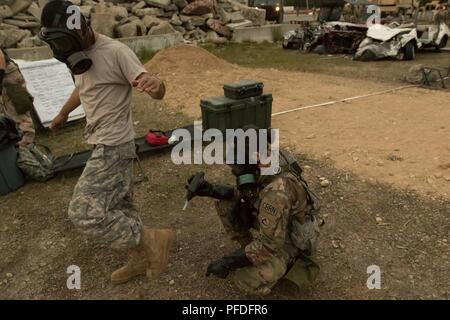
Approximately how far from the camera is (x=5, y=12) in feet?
43.9

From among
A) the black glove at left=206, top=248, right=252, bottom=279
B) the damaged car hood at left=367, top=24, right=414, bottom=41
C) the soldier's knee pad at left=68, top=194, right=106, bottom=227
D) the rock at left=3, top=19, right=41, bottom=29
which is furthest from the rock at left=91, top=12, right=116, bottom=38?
the black glove at left=206, top=248, right=252, bottom=279

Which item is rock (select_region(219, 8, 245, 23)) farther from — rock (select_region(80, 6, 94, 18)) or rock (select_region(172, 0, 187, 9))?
rock (select_region(80, 6, 94, 18))

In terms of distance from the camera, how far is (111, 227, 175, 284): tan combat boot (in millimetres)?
3059

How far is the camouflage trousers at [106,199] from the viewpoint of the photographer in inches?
106

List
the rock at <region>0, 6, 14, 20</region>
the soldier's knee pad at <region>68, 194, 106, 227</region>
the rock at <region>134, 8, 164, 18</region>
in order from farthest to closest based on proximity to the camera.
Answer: the rock at <region>134, 8, 164, 18</region>, the rock at <region>0, 6, 14, 20</region>, the soldier's knee pad at <region>68, 194, 106, 227</region>

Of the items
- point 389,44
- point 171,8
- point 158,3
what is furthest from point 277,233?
point 171,8

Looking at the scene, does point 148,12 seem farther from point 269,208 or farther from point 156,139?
point 269,208

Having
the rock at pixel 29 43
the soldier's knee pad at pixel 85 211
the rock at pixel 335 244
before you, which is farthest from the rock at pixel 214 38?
the soldier's knee pad at pixel 85 211

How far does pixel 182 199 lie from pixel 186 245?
868mm

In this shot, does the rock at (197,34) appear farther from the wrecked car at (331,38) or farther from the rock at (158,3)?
the wrecked car at (331,38)

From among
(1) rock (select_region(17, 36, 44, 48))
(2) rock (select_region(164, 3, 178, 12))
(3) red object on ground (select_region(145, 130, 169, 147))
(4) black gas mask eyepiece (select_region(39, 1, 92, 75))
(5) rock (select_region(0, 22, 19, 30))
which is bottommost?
(3) red object on ground (select_region(145, 130, 169, 147))

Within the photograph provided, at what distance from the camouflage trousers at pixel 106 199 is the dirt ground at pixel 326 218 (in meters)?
0.49

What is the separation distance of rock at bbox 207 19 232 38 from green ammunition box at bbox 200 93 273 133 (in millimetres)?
12242

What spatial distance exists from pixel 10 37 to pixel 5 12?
5.31 feet
